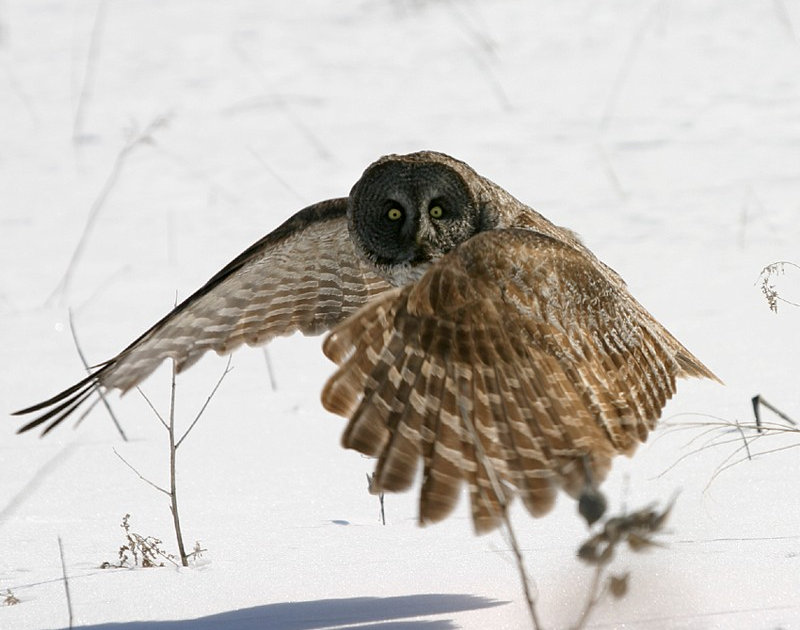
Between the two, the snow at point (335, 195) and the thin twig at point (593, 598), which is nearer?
the thin twig at point (593, 598)

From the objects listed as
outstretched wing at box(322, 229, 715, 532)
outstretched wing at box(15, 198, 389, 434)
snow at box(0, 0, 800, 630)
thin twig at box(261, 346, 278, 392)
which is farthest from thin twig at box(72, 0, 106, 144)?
outstretched wing at box(322, 229, 715, 532)

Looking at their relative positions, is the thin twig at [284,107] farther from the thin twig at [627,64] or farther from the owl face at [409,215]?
the owl face at [409,215]

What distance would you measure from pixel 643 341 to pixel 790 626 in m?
1.37

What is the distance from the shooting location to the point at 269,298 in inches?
191

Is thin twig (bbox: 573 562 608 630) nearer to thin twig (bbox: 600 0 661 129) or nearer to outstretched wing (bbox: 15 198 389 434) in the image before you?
outstretched wing (bbox: 15 198 389 434)

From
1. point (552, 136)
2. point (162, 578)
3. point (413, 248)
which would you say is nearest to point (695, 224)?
point (552, 136)

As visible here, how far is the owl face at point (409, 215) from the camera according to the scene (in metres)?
4.72

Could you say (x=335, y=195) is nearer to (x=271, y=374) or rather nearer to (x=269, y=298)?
(x=271, y=374)

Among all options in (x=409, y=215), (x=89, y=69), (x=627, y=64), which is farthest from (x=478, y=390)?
(x=89, y=69)

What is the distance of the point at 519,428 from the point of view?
3236 millimetres

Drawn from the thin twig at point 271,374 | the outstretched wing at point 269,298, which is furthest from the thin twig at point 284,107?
the outstretched wing at point 269,298

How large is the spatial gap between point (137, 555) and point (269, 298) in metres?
1.33

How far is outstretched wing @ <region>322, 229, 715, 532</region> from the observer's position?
124 inches

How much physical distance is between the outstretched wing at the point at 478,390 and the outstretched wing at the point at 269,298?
4.49ft
